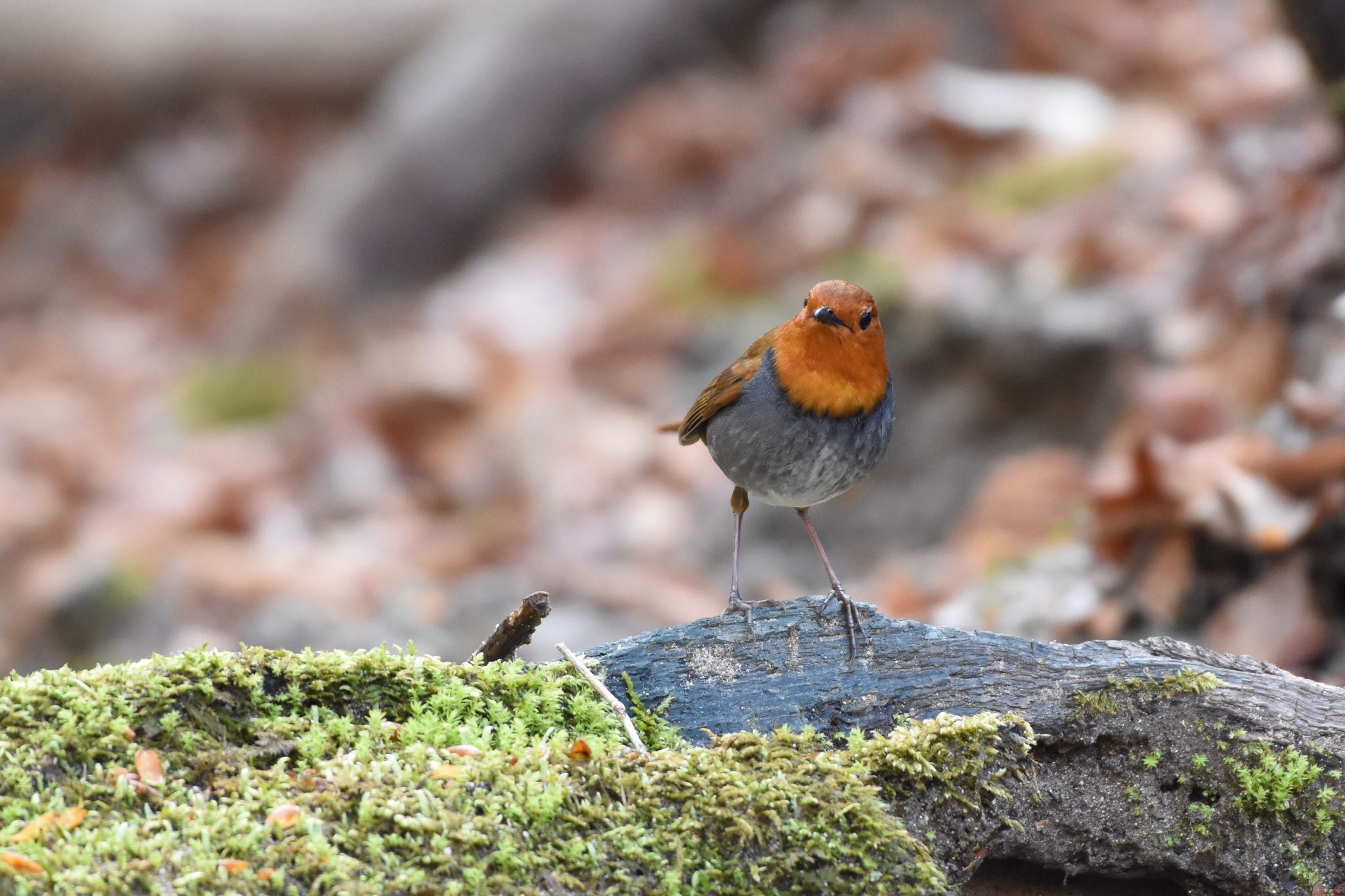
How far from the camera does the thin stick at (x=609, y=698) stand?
2172mm

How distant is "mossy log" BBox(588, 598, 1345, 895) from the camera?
2.19 metres

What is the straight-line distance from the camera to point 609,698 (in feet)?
7.34

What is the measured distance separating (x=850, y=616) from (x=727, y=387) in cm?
89

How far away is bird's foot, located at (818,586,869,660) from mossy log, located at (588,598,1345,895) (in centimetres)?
2

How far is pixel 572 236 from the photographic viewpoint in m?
9.04

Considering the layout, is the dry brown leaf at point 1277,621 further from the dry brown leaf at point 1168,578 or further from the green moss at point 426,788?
the green moss at point 426,788

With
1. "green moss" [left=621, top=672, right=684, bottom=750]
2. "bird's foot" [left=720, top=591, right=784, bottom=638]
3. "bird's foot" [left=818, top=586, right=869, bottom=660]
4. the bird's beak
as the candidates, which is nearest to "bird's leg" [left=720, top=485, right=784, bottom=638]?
"bird's foot" [left=720, top=591, right=784, bottom=638]

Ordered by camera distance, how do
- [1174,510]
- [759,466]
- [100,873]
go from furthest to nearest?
[1174,510] → [759,466] → [100,873]

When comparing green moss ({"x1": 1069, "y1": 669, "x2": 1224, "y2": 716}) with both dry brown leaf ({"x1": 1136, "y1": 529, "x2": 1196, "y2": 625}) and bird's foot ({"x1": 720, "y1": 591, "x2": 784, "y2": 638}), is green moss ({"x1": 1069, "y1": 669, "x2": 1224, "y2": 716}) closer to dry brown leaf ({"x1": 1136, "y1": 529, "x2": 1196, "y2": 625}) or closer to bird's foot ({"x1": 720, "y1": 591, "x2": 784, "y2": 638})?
bird's foot ({"x1": 720, "y1": 591, "x2": 784, "y2": 638})

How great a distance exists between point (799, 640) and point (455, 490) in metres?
4.42

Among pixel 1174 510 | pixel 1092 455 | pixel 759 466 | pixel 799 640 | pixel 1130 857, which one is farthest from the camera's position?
pixel 1092 455

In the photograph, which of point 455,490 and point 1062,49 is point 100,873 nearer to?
point 455,490

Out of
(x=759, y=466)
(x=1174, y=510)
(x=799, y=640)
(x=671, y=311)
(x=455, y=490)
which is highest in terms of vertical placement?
(x=671, y=311)

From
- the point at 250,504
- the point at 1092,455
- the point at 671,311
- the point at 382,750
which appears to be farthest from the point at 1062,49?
the point at 382,750
